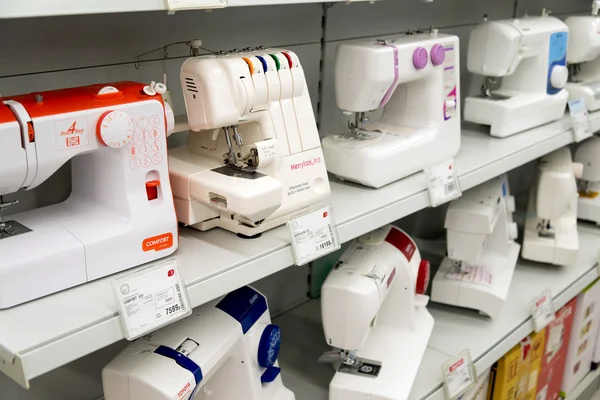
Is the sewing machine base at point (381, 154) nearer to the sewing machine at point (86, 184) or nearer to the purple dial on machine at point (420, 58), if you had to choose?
the purple dial on machine at point (420, 58)

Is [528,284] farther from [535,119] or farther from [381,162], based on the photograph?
[381,162]

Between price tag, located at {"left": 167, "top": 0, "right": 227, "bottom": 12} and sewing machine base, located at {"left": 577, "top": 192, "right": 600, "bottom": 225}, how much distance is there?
1873 millimetres

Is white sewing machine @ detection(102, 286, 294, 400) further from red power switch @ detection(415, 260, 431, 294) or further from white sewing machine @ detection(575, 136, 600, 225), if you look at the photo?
white sewing machine @ detection(575, 136, 600, 225)

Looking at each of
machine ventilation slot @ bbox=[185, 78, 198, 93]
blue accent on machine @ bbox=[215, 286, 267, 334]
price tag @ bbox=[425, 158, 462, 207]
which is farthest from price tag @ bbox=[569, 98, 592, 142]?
machine ventilation slot @ bbox=[185, 78, 198, 93]

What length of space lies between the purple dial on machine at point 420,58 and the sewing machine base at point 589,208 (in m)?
1.25

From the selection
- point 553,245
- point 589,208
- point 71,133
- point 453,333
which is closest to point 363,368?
point 453,333

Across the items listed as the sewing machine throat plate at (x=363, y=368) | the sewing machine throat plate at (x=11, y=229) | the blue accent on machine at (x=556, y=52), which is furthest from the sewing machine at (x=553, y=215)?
the sewing machine throat plate at (x=11, y=229)

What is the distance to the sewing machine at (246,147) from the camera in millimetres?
1043

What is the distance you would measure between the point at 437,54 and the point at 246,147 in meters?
0.61

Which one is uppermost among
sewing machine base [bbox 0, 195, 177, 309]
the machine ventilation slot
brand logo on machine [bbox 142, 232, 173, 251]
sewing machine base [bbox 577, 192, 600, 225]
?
the machine ventilation slot

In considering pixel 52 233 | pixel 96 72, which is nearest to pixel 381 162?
pixel 96 72

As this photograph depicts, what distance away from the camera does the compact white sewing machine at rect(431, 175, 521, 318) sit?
1774 mm

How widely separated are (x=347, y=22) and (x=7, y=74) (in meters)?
0.92

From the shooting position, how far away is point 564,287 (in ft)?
6.65
